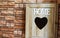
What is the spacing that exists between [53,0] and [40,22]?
370mm

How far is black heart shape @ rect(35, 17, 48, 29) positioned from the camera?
6.29 ft

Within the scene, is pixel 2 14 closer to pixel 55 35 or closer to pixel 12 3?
pixel 12 3

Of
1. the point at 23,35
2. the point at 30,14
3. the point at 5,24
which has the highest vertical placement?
the point at 30,14

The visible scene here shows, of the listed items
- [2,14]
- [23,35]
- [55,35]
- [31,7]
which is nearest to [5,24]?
[2,14]

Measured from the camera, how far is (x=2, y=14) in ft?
6.59

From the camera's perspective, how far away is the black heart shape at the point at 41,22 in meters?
1.92

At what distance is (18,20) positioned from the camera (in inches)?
78.3

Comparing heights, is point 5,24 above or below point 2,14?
below

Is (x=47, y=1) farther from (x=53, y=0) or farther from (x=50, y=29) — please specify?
(x=50, y=29)

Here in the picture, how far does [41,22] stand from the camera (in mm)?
1925

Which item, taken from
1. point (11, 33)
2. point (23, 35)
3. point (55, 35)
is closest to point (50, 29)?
point (55, 35)

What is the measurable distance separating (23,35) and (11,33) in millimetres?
180

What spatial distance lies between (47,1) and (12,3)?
1.69 feet

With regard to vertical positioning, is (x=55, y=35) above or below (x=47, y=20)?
below
